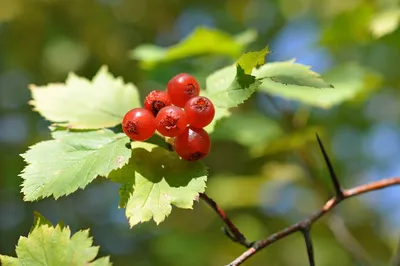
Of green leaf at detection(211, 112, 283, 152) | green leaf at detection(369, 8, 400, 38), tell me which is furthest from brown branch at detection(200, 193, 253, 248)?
green leaf at detection(369, 8, 400, 38)

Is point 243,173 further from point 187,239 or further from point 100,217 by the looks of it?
point 100,217

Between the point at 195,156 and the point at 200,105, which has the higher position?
the point at 200,105

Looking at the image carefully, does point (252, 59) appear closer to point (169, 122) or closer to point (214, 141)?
point (169, 122)

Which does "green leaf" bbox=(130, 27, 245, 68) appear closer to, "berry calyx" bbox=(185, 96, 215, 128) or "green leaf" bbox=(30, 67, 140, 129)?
"green leaf" bbox=(30, 67, 140, 129)

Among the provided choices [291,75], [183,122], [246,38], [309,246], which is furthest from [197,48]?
[309,246]

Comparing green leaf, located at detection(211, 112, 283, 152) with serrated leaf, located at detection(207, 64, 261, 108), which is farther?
green leaf, located at detection(211, 112, 283, 152)

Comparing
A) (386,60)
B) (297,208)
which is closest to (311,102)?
(297,208)

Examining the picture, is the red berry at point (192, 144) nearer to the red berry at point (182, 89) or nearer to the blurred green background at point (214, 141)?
the red berry at point (182, 89)
